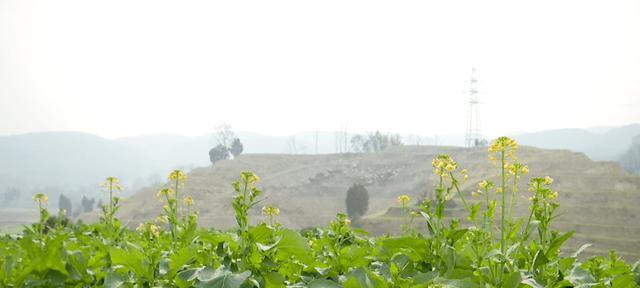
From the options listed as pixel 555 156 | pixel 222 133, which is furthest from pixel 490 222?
pixel 222 133

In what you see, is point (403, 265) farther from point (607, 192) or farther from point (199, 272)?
point (607, 192)

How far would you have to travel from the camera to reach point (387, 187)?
347ft

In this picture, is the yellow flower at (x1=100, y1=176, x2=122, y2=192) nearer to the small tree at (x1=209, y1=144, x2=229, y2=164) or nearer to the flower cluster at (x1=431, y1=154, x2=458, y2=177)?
the flower cluster at (x1=431, y1=154, x2=458, y2=177)

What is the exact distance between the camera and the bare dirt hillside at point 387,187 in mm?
59531

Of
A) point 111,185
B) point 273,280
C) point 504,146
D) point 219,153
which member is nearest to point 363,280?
point 273,280

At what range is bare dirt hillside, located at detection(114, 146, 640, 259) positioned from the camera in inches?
2344

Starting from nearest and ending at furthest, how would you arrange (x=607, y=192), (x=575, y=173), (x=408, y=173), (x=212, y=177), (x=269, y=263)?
(x=269, y=263) → (x=607, y=192) → (x=575, y=173) → (x=212, y=177) → (x=408, y=173)

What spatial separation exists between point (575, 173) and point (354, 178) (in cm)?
4312

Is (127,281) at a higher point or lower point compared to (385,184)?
higher

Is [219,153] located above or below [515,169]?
below

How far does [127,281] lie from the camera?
215 cm

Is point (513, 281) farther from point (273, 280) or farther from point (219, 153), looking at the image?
point (219, 153)

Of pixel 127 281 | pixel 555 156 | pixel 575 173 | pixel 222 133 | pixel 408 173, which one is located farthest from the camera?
pixel 222 133

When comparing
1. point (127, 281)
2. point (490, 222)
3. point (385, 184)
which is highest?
point (490, 222)
